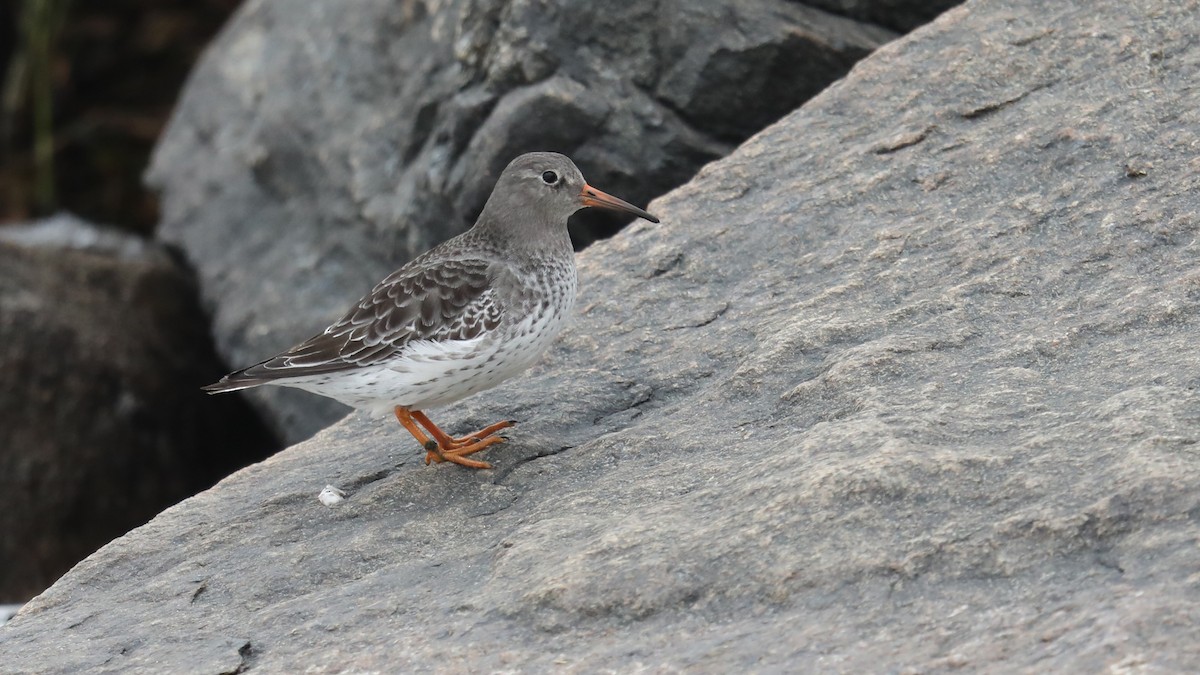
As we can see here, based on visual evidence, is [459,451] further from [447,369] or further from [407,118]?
[407,118]

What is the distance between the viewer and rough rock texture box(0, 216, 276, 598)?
10305mm

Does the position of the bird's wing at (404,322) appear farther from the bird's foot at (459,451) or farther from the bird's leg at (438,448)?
the bird's foot at (459,451)

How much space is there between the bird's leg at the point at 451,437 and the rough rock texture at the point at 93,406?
499 cm

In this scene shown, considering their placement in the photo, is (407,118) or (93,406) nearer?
(407,118)

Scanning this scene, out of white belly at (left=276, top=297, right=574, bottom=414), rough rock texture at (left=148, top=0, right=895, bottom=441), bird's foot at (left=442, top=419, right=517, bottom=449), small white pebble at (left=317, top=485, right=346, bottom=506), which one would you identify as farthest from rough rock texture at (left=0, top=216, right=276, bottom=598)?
bird's foot at (left=442, top=419, right=517, bottom=449)

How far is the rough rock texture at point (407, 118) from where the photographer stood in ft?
29.5

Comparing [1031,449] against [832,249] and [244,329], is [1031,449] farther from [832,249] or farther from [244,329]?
[244,329]

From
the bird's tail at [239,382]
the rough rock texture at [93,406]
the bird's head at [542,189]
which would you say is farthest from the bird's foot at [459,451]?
the rough rock texture at [93,406]

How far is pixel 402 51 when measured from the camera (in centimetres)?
1054

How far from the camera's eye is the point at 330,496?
6.20m

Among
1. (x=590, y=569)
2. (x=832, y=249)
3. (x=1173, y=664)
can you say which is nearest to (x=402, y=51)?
(x=832, y=249)

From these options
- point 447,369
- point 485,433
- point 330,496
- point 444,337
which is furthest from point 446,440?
point 330,496

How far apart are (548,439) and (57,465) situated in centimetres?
556

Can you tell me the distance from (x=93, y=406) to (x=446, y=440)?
528 cm
